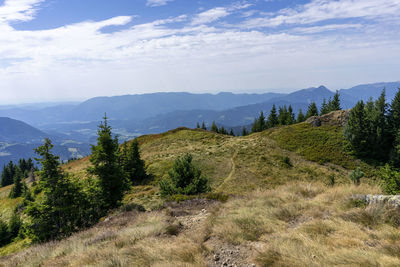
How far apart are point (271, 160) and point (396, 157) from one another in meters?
21.9

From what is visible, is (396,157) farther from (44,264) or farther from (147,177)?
(44,264)

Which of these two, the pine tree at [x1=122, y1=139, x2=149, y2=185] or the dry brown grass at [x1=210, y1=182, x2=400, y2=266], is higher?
the dry brown grass at [x1=210, y1=182, x2=400, y2=266]

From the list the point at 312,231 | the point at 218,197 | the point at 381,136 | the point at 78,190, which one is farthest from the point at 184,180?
the point at 381,136

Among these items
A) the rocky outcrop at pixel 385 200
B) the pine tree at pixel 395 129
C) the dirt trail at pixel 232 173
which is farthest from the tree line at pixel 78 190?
the pine tree at pixel 395 129

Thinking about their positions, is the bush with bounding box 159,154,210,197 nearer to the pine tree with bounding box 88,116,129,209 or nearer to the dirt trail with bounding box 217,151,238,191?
the pine tree with bounding box 88,116,129,209

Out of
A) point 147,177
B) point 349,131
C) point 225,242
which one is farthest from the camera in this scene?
point 349,131

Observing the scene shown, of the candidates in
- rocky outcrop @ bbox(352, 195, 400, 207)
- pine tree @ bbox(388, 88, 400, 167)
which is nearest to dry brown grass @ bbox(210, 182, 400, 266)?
rocky outcrop @ bbox(352, 195, 400, 207)

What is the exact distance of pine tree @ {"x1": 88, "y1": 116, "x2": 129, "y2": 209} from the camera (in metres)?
15.8

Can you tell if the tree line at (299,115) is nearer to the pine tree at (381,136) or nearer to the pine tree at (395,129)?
the pine tree at (395,129)

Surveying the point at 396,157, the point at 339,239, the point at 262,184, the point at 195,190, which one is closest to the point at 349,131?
the point at 396,157

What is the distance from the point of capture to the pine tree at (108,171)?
623 inches

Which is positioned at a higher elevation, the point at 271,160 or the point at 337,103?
the point at 337,103

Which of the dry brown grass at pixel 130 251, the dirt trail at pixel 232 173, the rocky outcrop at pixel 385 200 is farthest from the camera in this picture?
the dirt trail at pixel 232 173

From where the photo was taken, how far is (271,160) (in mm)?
34312
